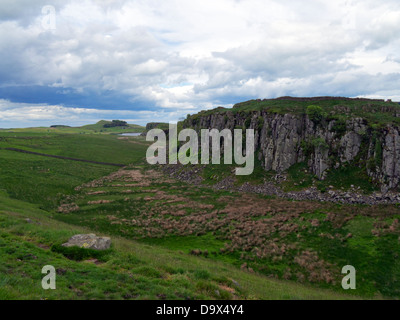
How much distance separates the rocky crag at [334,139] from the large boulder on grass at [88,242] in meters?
43.6

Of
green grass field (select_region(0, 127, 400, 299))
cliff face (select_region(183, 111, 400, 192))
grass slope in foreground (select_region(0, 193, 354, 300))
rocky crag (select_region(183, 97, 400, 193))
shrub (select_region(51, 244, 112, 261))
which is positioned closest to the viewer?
grass slope in foreground (select_region(0, 193, 354, 300))

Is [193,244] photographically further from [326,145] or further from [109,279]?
[326,145]

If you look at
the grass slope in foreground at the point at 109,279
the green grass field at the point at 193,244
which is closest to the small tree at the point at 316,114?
the green grass field at the point at 193,244

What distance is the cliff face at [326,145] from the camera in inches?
1646

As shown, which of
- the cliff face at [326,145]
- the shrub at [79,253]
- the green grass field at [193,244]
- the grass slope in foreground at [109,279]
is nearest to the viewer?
the grass slope in foreground at [109,279]

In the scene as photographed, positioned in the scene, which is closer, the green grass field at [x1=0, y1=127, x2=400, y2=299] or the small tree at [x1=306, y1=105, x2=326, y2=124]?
the green grass field at [x1=0, y1=127, x2=400, y2=299]

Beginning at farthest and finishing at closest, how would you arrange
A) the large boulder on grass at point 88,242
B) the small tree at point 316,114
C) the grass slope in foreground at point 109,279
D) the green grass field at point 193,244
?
the small tree at point 316,114
the large boulder on grass at point 88,242
the green grass field at point 193,244
the grass slope in foreground at point 109,279

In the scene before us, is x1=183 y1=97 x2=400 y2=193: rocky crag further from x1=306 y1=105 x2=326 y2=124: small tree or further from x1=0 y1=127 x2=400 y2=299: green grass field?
x1=0 y1=127 x2=400 y2=299: green grass field

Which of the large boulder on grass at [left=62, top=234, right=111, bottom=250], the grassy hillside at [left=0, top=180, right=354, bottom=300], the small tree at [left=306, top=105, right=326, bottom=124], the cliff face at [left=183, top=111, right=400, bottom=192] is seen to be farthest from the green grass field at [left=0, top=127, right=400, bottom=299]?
the small tree at [left=306, top=105, right=326, bottom=124]

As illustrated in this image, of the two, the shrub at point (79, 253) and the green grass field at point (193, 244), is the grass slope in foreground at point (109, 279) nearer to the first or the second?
the green grass field at point (193, 244)

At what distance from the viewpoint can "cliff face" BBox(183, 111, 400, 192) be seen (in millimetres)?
41812

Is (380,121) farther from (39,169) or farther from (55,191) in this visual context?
(39,169)

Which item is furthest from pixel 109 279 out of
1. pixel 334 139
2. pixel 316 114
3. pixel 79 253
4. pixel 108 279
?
pixel 316 114
